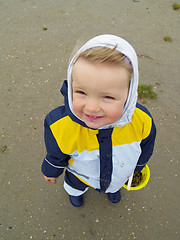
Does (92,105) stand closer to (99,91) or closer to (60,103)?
(99,91)

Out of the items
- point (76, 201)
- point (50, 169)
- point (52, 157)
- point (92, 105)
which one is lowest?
point (76, 201)

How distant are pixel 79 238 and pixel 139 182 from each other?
0.89 m

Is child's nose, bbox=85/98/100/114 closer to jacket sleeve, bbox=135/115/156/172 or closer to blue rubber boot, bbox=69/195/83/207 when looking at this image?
jacket sleeve, bbox=135/115/156/172

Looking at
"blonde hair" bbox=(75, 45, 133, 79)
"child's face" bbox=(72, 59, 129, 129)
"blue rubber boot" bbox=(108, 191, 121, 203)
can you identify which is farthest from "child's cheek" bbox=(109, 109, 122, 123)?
"blue rubber boot" bbox=(108, 191, 121, 203)

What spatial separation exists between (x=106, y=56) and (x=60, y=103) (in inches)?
82.8

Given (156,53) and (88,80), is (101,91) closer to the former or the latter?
(88,80)

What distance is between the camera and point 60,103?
2984 millimetres

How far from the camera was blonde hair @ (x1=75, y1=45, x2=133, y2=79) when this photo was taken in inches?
37.4

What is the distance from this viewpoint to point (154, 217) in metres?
2.31

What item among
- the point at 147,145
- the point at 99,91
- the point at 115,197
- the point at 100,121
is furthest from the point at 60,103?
the point at 99,91

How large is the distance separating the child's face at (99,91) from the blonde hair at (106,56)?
18 mm

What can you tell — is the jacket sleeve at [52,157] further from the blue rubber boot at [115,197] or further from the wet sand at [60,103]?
the blue rubber boot at [115,197]

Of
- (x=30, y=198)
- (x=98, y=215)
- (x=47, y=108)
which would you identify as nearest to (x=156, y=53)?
(x=47, y=108)

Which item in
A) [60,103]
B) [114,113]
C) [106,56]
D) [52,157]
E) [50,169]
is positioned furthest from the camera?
[60,103]
